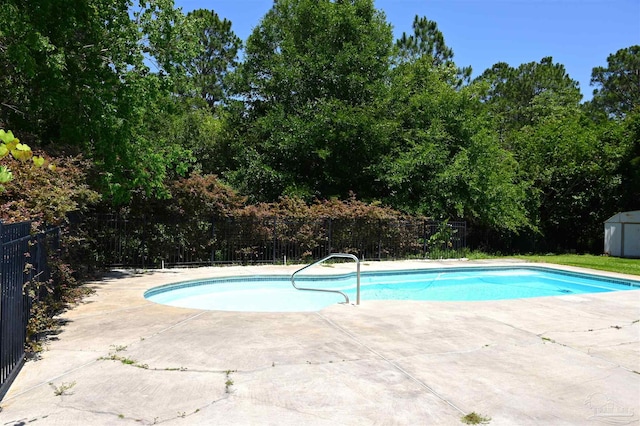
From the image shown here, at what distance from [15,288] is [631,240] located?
2431 cm

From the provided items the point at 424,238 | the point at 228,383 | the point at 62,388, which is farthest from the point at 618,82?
the point at 62,388

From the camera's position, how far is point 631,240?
21688 millimetres

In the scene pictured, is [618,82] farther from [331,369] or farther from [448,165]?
[331,369]

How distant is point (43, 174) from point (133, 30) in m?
5.38

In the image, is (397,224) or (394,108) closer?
(397,224)

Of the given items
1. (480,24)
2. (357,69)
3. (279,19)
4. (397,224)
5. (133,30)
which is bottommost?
(397,224)

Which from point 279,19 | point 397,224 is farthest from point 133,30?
point 279,19

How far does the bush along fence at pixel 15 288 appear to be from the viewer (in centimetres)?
425

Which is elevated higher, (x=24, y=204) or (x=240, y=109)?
(x=240, y=109)

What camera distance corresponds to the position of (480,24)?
1400 cm

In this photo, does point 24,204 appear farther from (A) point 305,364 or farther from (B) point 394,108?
(B) point 394,108

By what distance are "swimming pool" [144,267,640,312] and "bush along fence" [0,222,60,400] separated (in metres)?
4.58

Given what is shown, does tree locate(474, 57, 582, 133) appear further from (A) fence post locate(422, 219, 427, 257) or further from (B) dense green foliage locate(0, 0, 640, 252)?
(A) fence post locate(422, 219, 427, 257)

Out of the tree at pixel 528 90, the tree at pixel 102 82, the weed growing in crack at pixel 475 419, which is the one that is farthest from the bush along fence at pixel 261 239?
the tree at pixel 528 90
